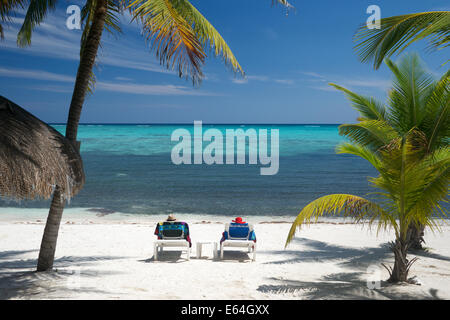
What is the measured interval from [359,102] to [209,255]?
164 inches

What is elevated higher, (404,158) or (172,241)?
(404,158)

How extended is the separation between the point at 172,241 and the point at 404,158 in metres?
4.26

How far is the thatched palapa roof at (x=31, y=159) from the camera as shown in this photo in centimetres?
386

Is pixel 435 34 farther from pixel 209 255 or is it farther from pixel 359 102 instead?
pixel 209 255

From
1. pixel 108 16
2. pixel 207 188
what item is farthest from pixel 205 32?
pixel 207 188

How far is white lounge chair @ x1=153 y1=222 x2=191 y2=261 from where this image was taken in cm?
655

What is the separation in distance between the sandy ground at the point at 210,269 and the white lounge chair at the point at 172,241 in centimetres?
23

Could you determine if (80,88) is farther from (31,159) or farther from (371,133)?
(371,133)

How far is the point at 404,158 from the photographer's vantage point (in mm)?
4477

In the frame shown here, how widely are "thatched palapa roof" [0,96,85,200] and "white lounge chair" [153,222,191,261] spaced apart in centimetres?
249

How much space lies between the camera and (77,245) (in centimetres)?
773

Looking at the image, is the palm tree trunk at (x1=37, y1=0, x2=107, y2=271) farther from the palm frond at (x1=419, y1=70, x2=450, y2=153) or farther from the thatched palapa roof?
the palm frond at (x1=419, y1=70, x2=450, y2=153)

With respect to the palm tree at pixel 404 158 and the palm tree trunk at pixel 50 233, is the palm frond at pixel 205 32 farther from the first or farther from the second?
the palm tree trunk at pixel 50 233
